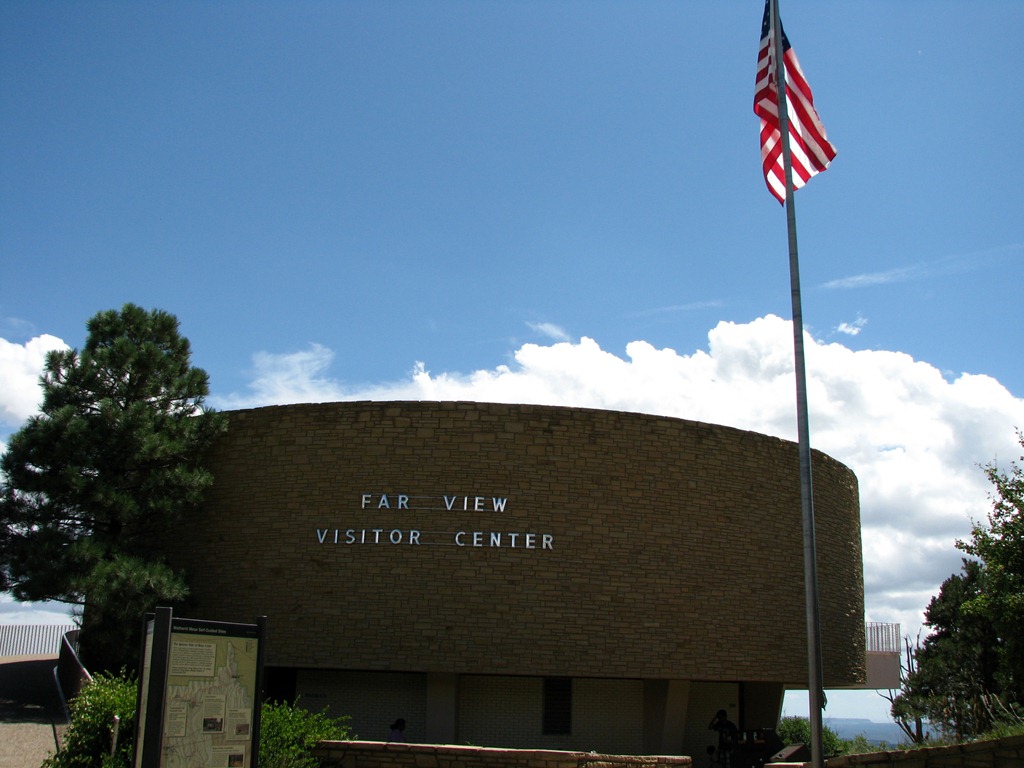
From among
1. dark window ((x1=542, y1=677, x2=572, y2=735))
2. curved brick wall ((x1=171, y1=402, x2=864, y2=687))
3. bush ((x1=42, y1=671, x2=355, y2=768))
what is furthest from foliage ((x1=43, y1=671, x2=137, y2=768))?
dark window ((x1=542, y1=677, x2=572, y2=735))

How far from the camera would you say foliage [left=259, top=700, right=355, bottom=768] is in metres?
13.8

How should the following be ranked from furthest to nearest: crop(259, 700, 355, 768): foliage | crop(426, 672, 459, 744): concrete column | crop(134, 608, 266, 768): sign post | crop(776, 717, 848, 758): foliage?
1. crop(776, 717, 848, 758): foliage
2. crop(426, 672, 459, 744): concrete column
3. crop(259, 700, 355, 768): foliage
4. crop(134, 608, 266, 768): sign post

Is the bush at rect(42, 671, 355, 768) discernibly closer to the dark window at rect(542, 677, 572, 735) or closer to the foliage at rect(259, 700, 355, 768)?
the foliage at rect(259, 700, 355, 768)

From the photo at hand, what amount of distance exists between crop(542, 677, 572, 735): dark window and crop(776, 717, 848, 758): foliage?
6412mm

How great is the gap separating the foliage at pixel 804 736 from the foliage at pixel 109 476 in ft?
51.9

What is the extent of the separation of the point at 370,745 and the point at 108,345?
37.9 ft

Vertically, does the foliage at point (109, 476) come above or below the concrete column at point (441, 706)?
above

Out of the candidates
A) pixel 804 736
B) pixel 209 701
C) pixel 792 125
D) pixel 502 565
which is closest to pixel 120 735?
pixel 209 701

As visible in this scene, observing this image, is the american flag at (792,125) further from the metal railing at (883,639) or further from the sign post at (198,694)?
the metal railing at (883,639)

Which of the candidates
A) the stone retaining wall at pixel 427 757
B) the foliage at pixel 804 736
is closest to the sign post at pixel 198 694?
the stone retaining wall at pixel 427 757

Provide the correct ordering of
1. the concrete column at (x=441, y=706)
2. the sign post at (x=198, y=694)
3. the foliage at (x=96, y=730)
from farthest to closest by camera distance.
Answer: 1. the concrete column at (x=441, y=706)
2. the foliage at (x=96, y=730)
3. the sign post at (x=198, y=694)

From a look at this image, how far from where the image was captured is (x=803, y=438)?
14.9m

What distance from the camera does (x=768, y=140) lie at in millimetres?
16031

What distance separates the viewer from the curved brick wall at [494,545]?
20469mm
